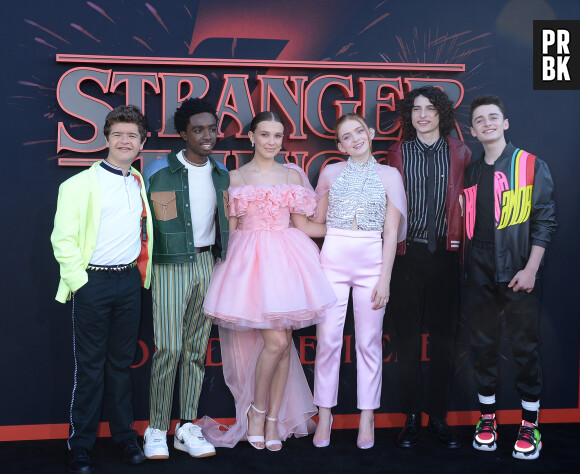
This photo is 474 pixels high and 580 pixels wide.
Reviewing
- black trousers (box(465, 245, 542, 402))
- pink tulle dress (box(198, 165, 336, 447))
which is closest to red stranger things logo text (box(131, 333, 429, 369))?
pink tulle dress (box(198, 165, 336, 447))

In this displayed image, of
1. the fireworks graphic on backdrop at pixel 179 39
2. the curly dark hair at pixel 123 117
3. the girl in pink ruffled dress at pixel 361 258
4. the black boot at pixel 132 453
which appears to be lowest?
the black boot at pixel 132 453

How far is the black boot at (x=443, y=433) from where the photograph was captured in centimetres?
383

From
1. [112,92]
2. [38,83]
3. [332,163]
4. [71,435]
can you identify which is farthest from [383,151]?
[71,435]

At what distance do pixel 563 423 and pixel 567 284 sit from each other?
1.05 m

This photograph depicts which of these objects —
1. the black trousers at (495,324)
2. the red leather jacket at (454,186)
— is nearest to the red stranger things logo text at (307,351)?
the black trousers at (495,324)

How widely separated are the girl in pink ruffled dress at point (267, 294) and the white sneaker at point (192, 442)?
0.59ft

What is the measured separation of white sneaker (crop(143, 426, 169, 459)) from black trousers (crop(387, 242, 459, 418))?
160 cm

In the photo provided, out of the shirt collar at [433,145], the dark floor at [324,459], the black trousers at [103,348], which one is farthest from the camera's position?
the shirt collar at [433,145]

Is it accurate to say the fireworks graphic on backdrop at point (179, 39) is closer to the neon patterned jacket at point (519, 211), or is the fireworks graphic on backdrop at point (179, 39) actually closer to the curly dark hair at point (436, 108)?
the curly dark hair at point (436, 108)

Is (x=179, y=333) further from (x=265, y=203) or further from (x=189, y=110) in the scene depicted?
(x=189, y=110)

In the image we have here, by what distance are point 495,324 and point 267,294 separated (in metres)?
1.56

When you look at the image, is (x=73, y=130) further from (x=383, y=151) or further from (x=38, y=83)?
(x=383, y=151)

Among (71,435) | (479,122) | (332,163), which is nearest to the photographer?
(71,435)

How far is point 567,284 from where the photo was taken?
4.38 meters
